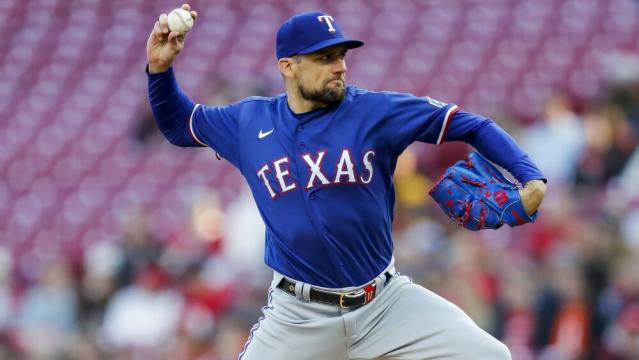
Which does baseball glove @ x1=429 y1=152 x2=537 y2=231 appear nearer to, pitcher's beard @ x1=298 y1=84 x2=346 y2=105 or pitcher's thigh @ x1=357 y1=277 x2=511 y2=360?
pitcher's thigh @ x1=357 y1=277 x2=511 y2=360

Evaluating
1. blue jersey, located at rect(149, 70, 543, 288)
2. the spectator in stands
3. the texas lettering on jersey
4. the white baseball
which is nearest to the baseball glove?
blue jersey, located at rect(149, 70, 543, 288)

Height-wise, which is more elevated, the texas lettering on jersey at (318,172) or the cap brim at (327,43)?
the cap brim at (327,43)

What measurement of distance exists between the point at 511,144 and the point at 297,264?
88 cm

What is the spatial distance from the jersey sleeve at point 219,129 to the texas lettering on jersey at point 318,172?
0.73ft

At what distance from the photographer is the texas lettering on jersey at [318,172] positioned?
14.4ft

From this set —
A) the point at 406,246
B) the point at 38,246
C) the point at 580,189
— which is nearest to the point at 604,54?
the point at 580,189

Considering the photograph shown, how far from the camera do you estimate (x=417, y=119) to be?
14.4 feet

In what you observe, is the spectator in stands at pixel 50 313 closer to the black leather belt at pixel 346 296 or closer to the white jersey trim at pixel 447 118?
the black leather belt at pixel 346 296

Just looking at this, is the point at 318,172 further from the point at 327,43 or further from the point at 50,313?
the point at 50,313

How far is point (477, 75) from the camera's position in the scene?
10438 millimetres

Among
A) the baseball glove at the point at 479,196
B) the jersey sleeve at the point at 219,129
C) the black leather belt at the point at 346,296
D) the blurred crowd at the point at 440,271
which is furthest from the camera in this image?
the blurred crowd at the point at 440,271

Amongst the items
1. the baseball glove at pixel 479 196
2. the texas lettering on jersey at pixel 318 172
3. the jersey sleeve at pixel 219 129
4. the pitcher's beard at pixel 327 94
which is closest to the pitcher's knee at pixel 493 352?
the baseball glove at pixel 479 196

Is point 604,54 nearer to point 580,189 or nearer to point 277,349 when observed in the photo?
point 580,189

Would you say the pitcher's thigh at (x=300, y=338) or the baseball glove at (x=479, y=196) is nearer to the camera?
the baseball glove at (x=479, y=196)
